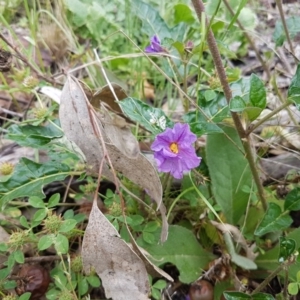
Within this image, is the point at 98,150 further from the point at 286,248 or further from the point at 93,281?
the point at 286,248

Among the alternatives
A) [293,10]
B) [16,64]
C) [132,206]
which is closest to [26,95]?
[16,64]

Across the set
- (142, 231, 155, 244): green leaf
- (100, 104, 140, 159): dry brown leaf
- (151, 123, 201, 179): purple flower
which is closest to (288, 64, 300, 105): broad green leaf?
(151, 123, 201, 179): purple flower

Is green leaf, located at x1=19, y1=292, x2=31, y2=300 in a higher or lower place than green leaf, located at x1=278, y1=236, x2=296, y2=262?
lower

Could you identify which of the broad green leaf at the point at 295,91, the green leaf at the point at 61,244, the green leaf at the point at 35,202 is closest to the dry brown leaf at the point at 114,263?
the green leaf at the point at 61,244

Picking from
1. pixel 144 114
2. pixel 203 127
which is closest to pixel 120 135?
pixel 144 114

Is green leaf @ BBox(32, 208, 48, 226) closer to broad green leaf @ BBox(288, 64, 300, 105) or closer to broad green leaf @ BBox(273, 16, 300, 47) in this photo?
broad green leaf @ BBox(288, 64, 300, 105)
